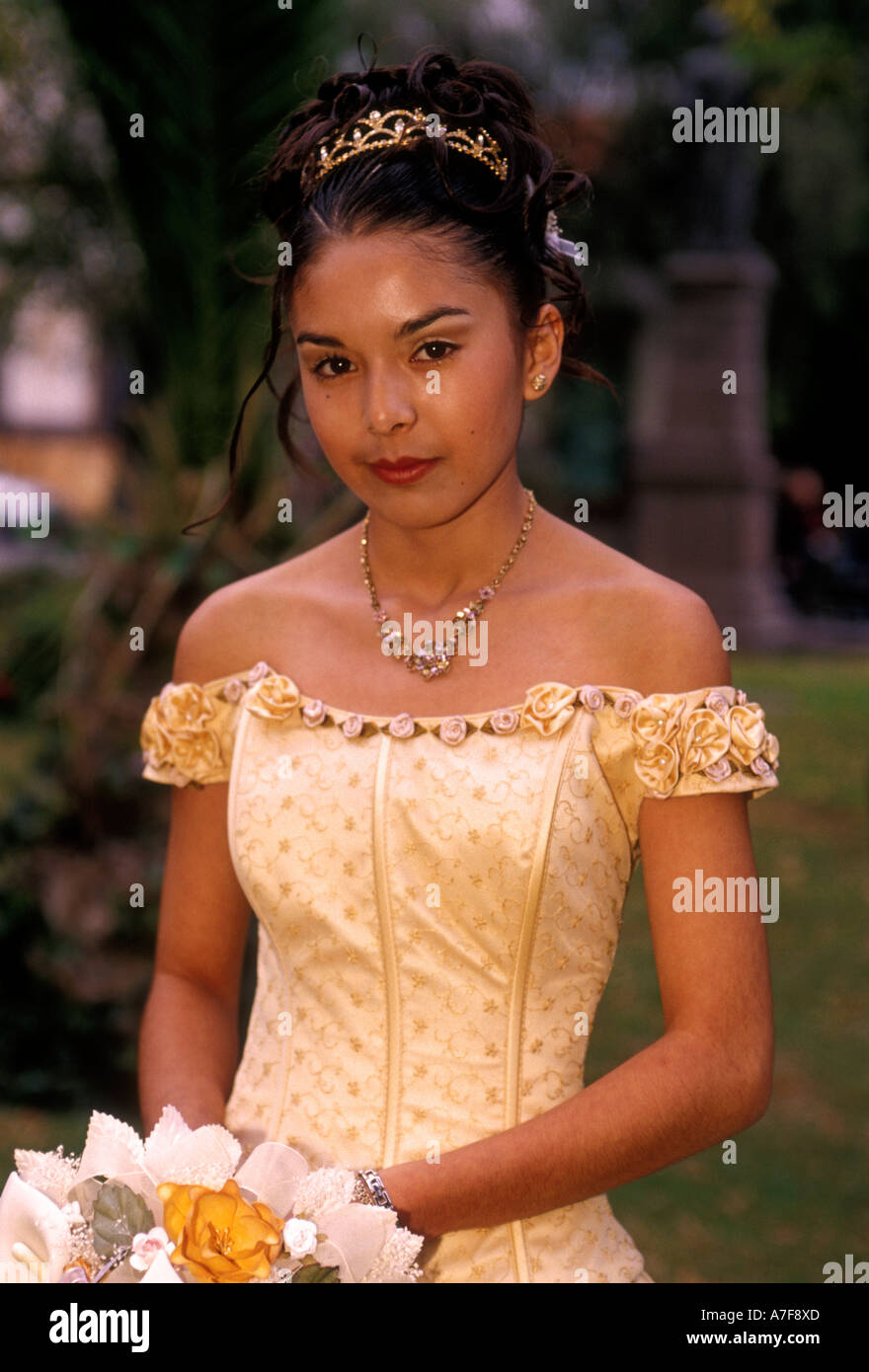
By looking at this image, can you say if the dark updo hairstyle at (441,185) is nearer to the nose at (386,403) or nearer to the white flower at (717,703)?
the nose at (386,403)

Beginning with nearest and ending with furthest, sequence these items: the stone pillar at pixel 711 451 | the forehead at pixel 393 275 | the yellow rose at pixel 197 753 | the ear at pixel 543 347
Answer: the forehead at pixel 393 275 → the ear at pixel 543 347 → the yellow rose at pixel 197 753 → the stone pillar at pixel 711 451

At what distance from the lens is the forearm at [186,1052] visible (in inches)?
92.4

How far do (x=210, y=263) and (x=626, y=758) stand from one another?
11.9ft

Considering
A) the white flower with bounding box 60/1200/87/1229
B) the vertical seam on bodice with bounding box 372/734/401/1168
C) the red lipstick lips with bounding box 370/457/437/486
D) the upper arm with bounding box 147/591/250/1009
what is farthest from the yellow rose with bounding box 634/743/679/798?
the white flower with bounding box 60/1200/87/1229

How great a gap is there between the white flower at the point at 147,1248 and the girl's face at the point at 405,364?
3.36 ft

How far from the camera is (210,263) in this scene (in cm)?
531

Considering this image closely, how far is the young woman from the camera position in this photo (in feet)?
6.85

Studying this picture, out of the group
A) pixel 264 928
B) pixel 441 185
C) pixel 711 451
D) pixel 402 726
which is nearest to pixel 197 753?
pixel 264 928

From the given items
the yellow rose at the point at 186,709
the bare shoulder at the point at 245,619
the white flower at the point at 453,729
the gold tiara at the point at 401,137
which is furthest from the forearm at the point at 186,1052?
the gold tiara at the point at 401,137

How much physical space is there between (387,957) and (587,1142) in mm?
405

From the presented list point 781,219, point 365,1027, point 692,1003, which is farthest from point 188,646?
point 781,219

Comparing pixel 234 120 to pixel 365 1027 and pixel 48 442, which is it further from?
pixel 48 442

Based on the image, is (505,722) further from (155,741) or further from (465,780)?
(155,741)

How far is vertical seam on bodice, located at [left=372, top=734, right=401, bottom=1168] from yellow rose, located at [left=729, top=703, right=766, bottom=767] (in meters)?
0.51
